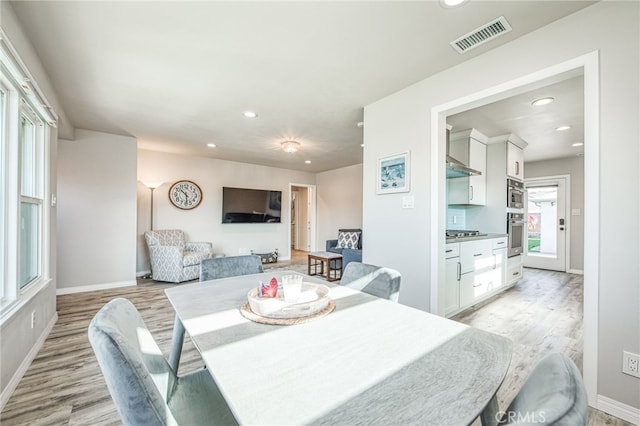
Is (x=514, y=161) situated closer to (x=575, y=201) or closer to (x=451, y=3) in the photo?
(x=575, y=201)

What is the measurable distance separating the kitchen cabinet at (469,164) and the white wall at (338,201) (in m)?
2.66

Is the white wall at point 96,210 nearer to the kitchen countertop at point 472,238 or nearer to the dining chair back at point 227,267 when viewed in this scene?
the dining chair back at point 227,267

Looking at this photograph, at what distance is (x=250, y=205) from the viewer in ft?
21.0

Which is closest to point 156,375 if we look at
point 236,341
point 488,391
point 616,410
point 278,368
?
point 236,341

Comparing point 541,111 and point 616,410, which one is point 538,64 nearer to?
point 541,111

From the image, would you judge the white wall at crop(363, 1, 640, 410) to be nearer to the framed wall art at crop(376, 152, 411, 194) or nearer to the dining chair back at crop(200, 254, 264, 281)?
the framed wall art at crop(376, 152, 411, 194)

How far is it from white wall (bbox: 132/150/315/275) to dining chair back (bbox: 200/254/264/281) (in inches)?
156

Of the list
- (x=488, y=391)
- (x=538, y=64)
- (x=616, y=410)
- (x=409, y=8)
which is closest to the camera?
(x=488, y=391)

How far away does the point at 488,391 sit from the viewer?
675mm

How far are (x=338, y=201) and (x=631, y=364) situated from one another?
586 centimetres

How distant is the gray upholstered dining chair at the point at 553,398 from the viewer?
0.44m

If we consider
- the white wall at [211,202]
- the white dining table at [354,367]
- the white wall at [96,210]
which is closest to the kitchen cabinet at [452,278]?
the white dining table at [354,367]

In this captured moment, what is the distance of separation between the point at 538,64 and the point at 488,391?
2140 millimetres

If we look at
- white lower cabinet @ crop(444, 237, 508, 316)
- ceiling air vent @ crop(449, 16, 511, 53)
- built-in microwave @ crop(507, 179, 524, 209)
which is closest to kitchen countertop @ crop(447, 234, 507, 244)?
white lower cabinet @ crop(444, 237, 508, 316)
